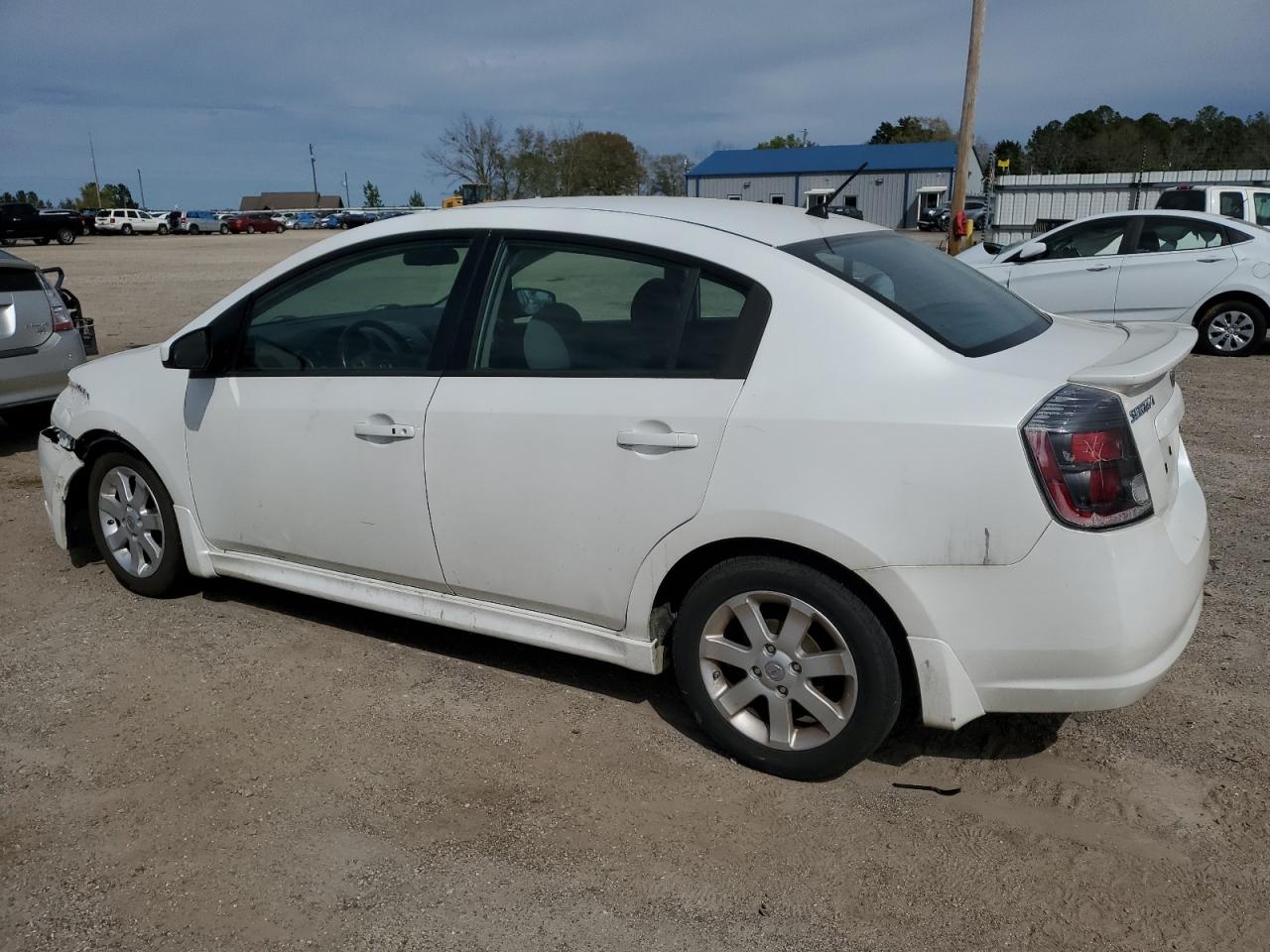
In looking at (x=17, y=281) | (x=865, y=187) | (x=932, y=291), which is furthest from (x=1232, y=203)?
(x=865, y=187)

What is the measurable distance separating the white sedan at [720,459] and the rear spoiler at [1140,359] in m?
0.01

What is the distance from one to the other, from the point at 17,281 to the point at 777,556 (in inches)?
281

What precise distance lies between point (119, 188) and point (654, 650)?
150 m

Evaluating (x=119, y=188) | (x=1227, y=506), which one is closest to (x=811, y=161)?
(x=1227, y=506)

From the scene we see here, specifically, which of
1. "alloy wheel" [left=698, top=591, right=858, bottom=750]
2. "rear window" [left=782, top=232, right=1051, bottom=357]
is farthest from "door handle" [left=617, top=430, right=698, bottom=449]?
"rear window" [left=782, top=232, right=1051, bottom=357]

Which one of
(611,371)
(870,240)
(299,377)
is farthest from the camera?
(299,377)

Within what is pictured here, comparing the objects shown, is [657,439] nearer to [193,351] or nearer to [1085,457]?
[1085,457]

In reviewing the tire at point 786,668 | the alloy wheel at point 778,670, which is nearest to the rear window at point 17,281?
the tire at point 786,668

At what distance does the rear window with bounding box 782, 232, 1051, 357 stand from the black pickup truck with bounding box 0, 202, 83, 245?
51048mm

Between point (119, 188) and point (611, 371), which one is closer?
point (611, 371)

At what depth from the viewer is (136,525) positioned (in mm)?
4656

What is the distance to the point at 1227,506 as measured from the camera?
229 inches

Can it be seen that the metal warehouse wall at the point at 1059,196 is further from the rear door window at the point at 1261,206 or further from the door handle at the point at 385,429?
the door handle at the point at 385,429

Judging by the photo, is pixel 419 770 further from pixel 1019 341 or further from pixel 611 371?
pixel 1019 341
